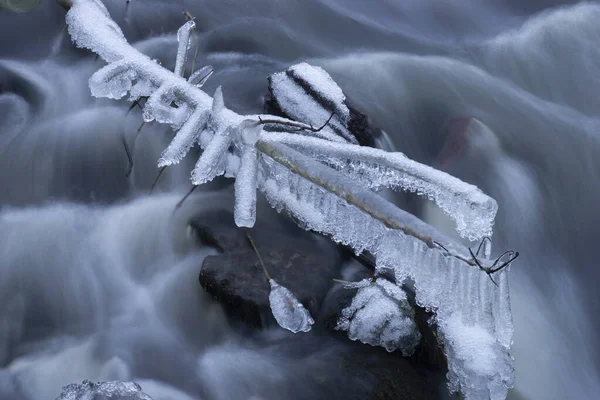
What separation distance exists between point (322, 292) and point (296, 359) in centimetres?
33

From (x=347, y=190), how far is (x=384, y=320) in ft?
2.02

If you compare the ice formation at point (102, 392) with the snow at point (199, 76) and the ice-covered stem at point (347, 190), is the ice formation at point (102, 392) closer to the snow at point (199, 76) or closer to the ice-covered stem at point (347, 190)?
the ice-covered stem at point (347, 190)

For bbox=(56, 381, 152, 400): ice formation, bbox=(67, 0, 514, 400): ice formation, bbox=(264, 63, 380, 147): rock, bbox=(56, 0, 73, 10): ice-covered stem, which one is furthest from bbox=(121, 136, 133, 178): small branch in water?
bbox=(56, 381, 152, 400): ice formation

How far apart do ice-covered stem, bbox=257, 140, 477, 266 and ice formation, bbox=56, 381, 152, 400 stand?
108cm

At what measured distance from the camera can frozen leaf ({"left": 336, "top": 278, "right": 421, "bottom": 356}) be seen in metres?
2.77

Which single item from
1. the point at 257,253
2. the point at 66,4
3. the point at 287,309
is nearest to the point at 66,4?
the point at 66,4

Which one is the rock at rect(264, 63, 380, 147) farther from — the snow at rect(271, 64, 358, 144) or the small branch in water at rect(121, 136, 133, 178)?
the small branch in water at rect(121, 136, 133, 178)

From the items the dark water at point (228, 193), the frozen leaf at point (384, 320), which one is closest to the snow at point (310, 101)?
the dark water at point (228, 193)

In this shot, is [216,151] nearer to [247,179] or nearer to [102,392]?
[247,179]

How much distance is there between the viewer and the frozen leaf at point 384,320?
2.77m

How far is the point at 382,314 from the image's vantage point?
2768 millimetres

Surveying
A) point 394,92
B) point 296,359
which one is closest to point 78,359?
point 296,359

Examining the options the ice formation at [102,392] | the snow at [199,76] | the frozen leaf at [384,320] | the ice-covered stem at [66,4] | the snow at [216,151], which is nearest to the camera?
the ice formation at [102,392]

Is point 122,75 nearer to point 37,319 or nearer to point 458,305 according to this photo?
point 37,319
